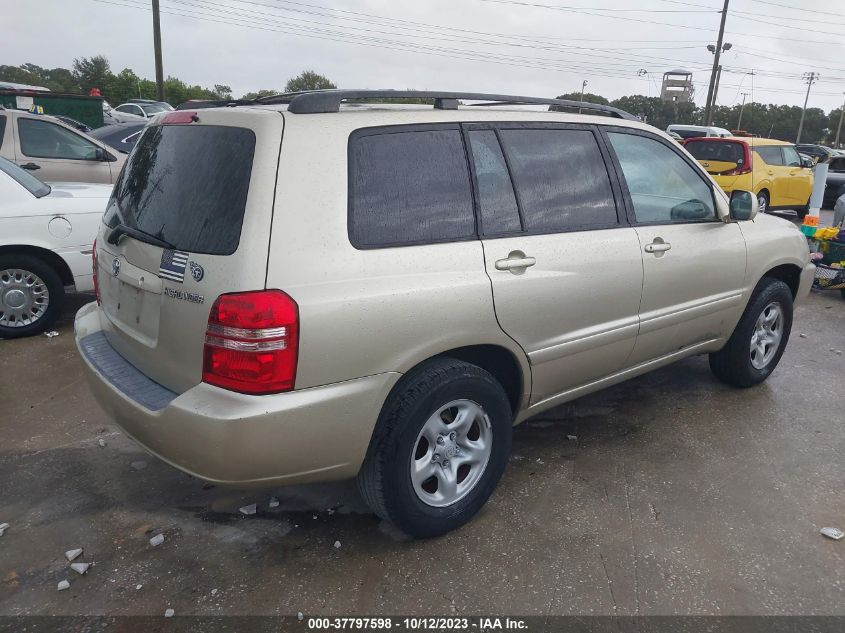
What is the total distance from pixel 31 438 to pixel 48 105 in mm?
16002

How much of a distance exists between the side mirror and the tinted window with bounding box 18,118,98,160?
25.0 feet

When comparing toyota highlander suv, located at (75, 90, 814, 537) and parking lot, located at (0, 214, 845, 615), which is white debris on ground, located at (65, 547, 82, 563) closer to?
parking lot, located at (0, 214, 845, 615)

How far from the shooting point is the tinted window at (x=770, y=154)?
1295cm

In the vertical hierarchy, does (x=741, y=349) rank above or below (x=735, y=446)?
above

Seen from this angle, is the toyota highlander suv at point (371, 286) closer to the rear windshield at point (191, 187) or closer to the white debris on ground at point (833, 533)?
the rear windshield at point (191, 187)

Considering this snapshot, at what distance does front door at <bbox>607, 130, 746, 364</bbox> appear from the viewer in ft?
11.3

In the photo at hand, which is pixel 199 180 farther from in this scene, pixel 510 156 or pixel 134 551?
pixel 134 551

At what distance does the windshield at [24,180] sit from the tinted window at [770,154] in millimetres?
12498

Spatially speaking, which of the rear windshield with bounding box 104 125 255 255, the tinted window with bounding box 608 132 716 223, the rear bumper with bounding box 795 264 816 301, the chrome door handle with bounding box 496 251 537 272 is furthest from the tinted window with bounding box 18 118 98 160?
the rear bumper with bounding box 795 264 816 301

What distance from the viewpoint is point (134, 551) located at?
2725 millimetres

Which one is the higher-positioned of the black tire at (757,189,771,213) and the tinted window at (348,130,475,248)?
the tinted window at (348,130,475,248)

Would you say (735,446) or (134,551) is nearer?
(134,551)

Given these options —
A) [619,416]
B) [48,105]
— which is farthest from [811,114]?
[619,416]

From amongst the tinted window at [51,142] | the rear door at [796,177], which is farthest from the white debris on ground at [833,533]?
the rear door at [796,177]
